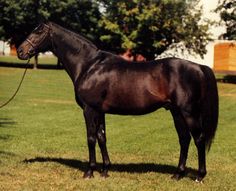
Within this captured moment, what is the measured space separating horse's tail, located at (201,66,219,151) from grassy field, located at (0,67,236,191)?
989mm

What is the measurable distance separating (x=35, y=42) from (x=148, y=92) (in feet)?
8.59

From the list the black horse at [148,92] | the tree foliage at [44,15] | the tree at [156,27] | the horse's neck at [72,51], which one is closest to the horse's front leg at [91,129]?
the black horse at [148,92]

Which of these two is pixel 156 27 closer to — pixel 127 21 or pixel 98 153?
pixel 127 21

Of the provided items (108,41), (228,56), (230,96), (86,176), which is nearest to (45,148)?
(86,176)

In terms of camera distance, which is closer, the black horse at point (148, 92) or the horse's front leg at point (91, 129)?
the black horse at point (148, 92)

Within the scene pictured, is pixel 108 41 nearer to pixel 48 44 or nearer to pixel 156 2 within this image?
pixel 156 2

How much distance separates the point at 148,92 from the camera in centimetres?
930

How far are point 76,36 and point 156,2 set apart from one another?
48.8 metres

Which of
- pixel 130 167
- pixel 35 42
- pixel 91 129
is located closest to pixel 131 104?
pixel 91 129

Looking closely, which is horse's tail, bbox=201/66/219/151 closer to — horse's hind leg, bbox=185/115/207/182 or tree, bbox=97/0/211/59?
horse's hind leg, bbox=185/115/207/182

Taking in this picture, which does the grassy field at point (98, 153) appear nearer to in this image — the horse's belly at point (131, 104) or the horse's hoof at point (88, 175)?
the horse's hoof at point (88, 175)

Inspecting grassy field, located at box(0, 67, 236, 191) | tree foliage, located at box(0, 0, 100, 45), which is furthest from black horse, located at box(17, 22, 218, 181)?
tree foliage, located at box(0, 0, 100, 45)

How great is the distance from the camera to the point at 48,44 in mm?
10055

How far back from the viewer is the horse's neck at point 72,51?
985 cm
